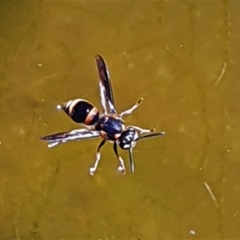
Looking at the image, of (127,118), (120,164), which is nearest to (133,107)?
(127,118)

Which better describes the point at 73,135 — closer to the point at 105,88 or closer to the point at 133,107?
the point at 105,88

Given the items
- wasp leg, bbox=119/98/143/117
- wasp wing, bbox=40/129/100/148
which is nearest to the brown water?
wasp leg, bbox=119/98/143/117

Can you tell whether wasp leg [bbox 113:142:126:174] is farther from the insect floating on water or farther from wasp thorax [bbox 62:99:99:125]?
wasp thorax [bbox 62:99:99:125]

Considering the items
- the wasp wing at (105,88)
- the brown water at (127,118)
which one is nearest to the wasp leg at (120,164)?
the brown water at (127,118)

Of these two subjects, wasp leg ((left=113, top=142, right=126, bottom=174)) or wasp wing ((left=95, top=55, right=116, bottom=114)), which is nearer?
wasp wing ((left=95, top=55, right=116, bottom=114))

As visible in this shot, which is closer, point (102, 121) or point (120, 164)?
point (102, 121)

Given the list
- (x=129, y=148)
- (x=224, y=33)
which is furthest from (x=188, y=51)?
(x=129, y=148)

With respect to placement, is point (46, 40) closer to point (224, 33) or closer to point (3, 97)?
point (3, 97)
